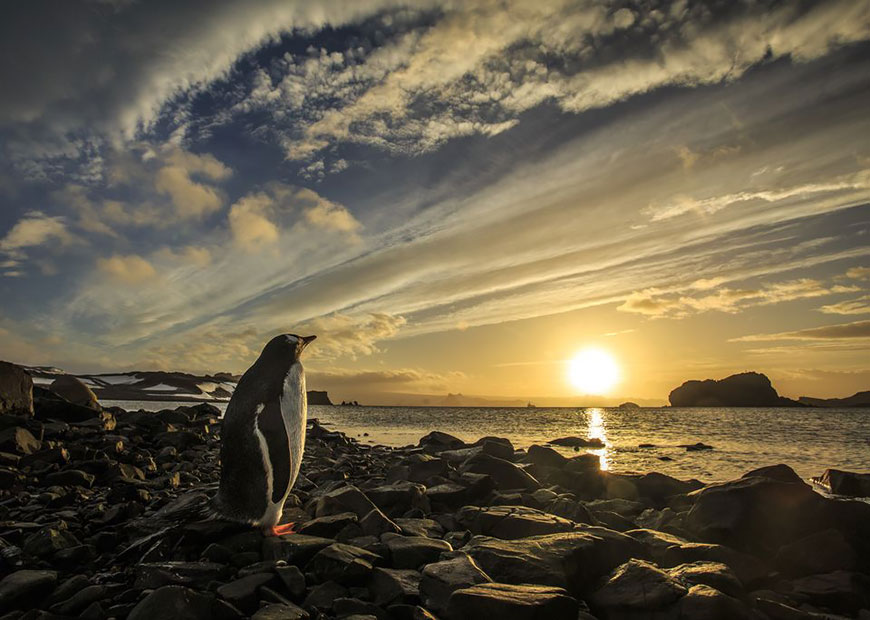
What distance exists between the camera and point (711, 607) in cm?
468

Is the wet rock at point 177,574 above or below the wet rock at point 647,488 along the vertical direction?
above

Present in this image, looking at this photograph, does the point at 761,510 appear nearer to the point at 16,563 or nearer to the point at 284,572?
the point at 284,572

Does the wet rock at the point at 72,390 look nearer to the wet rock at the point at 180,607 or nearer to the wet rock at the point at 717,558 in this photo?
the wet rock at the point at 180,607

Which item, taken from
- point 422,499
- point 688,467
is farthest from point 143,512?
point 688,467

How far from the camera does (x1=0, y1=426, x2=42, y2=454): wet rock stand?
9661mm

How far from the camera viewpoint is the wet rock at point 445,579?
4.60 m

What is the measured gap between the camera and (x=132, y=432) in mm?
14562

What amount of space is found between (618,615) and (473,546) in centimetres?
175

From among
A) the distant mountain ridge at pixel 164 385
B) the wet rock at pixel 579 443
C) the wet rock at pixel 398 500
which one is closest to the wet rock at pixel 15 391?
the wet rock at pixel 398 500

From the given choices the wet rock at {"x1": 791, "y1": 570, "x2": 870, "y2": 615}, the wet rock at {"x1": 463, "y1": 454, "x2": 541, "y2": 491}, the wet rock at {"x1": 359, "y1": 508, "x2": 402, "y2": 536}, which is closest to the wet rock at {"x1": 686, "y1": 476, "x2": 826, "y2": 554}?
the wet rock at {"x1": 791, "y1": 570, "x2": 870, "y2": 615}

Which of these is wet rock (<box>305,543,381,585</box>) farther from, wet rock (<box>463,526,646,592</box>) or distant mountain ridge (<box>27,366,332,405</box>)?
distant mountain ridge (<box>27,366,332,405</box>)

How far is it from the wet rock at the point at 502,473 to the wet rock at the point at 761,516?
3720 millimetres

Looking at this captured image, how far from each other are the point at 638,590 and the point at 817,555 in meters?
3.57

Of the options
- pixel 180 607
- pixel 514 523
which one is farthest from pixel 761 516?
pixel 180 607
